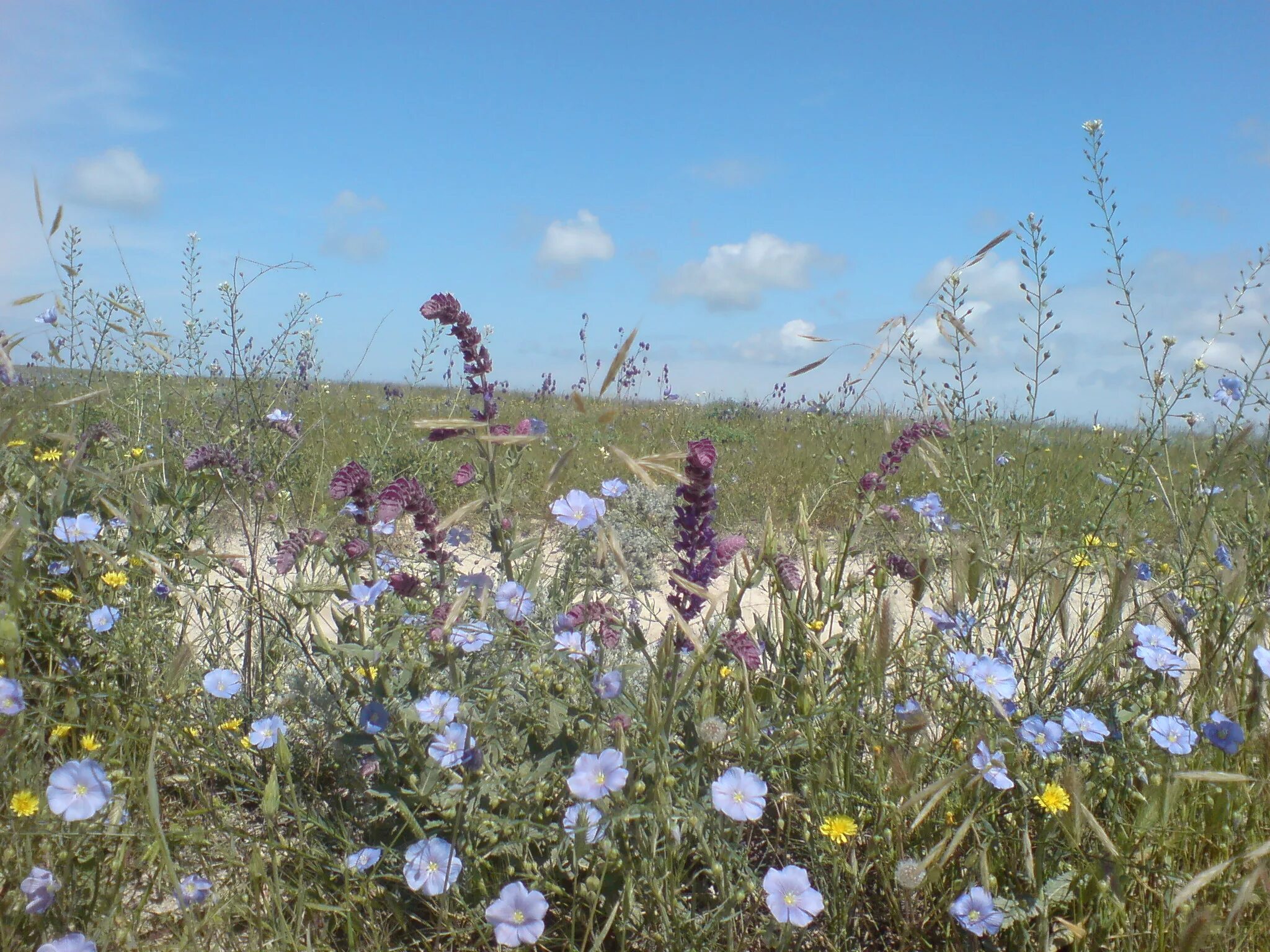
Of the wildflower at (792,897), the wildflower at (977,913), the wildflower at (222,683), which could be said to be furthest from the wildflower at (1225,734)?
the wildflower at (222,683)

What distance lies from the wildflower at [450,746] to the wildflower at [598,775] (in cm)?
21

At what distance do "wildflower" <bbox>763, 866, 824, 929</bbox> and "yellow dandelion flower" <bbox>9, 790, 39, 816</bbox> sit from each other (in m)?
1.39

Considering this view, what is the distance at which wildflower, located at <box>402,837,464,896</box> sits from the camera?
1.37m

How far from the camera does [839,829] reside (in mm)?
1413

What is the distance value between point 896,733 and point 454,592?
40.1 inches

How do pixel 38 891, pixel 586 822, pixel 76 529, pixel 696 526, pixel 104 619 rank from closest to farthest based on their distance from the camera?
pixel 586 822
pixel 38 891
pixel 696 526
pixel 104 619
pixel 76 529

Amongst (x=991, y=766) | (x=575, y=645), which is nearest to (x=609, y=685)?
(x=575, y=645)

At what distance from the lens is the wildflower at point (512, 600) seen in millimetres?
1484

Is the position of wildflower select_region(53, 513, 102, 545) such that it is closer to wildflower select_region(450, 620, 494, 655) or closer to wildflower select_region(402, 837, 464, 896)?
wildflower select_region(450, 620, 494, 655)

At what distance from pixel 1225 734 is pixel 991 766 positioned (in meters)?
0.46

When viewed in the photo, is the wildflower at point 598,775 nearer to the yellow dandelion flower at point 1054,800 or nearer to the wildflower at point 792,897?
the wildflower at point 792,897

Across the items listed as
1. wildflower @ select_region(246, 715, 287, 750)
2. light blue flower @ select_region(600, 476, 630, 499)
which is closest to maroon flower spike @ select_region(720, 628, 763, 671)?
light blue flower @ select_region(600, 476, 630, 499)

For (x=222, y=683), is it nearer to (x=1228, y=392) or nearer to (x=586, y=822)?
(x=586, y=822)

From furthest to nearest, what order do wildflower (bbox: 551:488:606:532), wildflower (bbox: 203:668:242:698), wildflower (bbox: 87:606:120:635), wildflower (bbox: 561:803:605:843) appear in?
1. wildflower (bbox: 87:606:120:635)
2. wildflower (bbox: 203:668:242:698)
3. wildflower (bbox: 551:488:606:532)
4. wildflower (bbox: 561:803:605:843)
